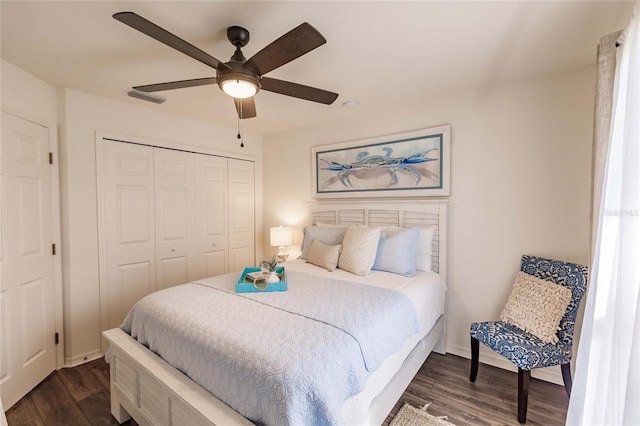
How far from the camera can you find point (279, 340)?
1380mm

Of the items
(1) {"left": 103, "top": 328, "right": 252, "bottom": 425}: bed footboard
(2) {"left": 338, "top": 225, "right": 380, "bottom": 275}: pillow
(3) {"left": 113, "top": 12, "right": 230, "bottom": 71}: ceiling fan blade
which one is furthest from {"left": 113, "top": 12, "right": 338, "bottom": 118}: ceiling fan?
(1) {"left": 103, "top": 328, "right": 252, "bottom": 425}: bed footboard

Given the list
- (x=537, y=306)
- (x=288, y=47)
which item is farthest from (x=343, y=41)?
(x=537, y=306)

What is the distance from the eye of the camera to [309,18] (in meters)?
1.59

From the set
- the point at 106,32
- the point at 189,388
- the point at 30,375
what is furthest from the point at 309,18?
the point at 30,375

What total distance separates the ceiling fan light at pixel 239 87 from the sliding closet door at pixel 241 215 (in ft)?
7.11

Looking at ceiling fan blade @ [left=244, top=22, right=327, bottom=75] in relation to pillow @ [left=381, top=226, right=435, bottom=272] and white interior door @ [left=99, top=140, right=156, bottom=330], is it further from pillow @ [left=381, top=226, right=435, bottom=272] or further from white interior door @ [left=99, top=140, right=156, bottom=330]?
white interior door @ [left=99, top=140, right=156, bottom=330]

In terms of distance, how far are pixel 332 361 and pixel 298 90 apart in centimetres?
156

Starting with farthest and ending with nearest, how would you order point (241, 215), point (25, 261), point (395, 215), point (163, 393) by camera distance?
point (241, 215)
point (395, 215)
point (25, 261)
point (163, 393)

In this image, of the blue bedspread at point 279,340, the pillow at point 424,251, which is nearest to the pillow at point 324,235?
the pillow at point 424,251

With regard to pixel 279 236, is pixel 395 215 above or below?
above

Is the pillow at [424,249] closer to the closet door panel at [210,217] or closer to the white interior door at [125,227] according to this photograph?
the closet door panel at [210,217]

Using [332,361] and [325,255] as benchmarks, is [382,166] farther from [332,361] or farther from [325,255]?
[332,361]

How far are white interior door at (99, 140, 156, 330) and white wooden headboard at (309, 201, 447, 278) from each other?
186 cm

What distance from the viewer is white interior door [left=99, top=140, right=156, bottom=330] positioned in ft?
9.06
